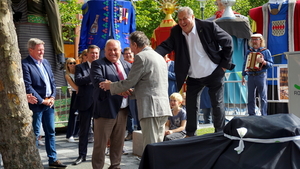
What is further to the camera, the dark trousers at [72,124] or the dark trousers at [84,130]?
the dark trousers at [72,124]

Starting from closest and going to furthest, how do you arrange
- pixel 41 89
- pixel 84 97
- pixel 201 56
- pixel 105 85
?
pixel 105 85 < pixel 201 56 < pixel 41 89 < pixel 84 97

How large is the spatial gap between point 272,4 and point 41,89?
582cm

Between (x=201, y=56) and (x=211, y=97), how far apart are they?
22.7 inches

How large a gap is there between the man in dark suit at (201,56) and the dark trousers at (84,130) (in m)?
1.90

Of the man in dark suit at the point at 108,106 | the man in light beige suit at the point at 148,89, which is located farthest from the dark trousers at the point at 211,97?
the man in dark suit at the point at 108,106

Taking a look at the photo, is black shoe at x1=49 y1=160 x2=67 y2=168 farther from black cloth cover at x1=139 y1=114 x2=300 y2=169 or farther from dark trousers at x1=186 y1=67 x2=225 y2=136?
black cloth cover at x1=139 y1=114 x2=300 y2=169

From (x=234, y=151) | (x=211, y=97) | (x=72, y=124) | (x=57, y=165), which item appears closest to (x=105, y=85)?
(x=211, y=97)

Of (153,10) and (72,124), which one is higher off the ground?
(153,10)

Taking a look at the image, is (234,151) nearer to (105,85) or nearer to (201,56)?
(105,85)

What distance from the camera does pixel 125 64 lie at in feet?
19.5

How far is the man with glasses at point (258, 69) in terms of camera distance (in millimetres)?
8750

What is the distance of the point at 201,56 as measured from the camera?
5.70 m

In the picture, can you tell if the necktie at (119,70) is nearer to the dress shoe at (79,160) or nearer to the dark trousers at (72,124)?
the dress shoe at (79,160)

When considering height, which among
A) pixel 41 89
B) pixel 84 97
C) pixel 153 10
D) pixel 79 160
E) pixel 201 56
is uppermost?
pixel 153 10
